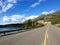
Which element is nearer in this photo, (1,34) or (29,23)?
(1,34)

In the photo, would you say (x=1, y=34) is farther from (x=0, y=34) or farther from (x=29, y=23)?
(x=29, y=23)

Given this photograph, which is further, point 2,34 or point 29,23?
point 29,23

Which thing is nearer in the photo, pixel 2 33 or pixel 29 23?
pixel 2 33

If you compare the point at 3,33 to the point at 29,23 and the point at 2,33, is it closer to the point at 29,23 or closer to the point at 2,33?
the point at 2,33

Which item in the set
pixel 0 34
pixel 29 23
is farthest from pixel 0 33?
pixel 29 23

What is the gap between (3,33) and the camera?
2730 cm

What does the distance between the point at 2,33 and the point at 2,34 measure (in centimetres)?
24

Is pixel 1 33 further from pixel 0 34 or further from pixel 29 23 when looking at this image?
pixel 29 23

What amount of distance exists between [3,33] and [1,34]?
361 mm

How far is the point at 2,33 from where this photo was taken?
27.2 m

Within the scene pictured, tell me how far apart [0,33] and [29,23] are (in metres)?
39.7

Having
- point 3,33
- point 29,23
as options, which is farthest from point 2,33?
point 29,23

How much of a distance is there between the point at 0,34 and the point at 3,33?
789 mm

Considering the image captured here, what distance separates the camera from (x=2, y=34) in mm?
27328
